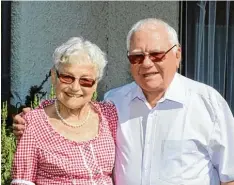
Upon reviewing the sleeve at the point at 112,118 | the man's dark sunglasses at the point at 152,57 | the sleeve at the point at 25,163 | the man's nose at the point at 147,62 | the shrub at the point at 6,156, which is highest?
the man's dark sunglasses at the point at 152,57

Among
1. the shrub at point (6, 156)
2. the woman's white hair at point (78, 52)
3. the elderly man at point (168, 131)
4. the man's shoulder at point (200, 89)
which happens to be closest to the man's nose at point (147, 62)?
the elderly man at point (168, 131)

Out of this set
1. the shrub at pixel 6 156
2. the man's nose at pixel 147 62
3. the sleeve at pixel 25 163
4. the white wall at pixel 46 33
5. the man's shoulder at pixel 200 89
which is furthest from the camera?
the white wall at pixel 46 33

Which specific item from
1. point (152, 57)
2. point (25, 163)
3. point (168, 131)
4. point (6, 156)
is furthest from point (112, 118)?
point (6, 156)

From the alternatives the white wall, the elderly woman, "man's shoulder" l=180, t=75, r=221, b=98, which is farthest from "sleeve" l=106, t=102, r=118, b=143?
the white wall

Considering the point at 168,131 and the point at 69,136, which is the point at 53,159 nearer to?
the point at 69,136

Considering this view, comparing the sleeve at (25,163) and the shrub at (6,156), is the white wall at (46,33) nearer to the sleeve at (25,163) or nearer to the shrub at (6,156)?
the shrub at (6,156)

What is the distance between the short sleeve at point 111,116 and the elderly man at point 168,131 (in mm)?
30

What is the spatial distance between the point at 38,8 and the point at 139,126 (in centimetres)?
308

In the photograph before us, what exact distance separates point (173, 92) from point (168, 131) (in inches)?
9.0

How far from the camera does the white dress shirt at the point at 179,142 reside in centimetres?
335

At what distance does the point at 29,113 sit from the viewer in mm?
3260

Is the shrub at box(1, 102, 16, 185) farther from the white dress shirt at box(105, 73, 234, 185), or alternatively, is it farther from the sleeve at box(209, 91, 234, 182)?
the sleeve at box(209, 91, 234, 182)

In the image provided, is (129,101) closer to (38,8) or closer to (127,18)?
(127,18)

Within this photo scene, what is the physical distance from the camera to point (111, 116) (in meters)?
3.49
